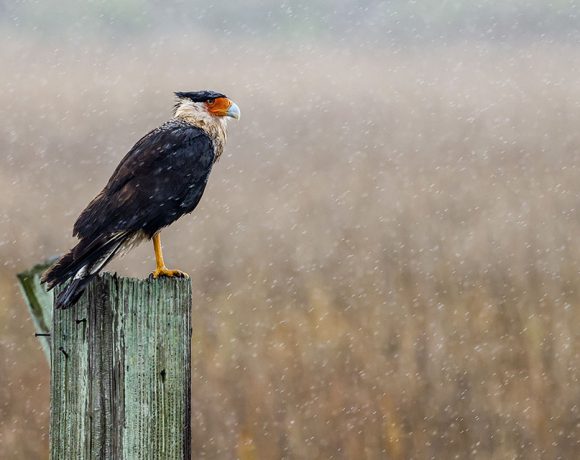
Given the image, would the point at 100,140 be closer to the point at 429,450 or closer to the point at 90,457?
the point at 429,450

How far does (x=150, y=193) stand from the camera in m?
2.83

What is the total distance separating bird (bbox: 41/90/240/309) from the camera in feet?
6.84

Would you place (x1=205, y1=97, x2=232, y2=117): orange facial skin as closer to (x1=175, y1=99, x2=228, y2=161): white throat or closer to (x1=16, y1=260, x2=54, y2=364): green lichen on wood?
(x1=175, y1=99, x2=228, y2=161): white throat

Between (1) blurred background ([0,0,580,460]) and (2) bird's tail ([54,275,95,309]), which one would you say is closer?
(2) bird's tail ([54,275,95,309])

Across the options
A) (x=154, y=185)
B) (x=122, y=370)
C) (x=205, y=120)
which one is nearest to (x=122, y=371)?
(x=122, y=370)

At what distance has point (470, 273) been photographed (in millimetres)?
4672

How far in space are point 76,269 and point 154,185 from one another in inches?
35.3

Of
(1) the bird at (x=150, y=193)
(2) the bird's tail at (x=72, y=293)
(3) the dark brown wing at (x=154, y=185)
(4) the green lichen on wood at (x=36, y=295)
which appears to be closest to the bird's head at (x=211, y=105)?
(1) the bird at (x=150, y=193)

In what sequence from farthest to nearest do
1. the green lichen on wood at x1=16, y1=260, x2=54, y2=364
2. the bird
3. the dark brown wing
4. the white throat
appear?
the white throat → the green lichen on wood at x1=16, y1=260, x2=54, y2=364 → the dark brown wing → the bird

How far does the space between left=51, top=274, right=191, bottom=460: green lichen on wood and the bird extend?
3.0 inches

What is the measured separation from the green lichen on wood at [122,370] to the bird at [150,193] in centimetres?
8

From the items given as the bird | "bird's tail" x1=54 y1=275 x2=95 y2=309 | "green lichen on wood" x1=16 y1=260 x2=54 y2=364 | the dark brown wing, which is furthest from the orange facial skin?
"bird's tail" x1=54 y1=275 x2=95 y2=309

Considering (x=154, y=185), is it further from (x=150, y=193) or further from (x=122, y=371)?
(x=122, y=371)

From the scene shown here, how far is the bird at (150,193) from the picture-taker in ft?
6.84
